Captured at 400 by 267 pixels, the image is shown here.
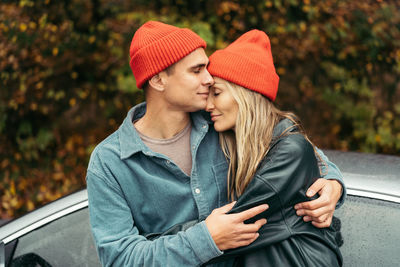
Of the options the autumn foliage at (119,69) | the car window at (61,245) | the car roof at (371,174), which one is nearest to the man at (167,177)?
the car roof at (371,174)

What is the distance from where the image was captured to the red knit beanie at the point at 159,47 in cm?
193

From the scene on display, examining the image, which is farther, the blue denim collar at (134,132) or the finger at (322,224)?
the blue denim collar at (134,132)

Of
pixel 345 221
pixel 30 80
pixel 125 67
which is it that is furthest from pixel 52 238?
pixel 30 80

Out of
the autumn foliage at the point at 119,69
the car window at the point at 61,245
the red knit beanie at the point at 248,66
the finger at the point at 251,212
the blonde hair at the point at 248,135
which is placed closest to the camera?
the finger at the point at 251,212

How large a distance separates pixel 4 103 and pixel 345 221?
3996mm

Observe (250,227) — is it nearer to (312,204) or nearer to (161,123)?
(312,204)

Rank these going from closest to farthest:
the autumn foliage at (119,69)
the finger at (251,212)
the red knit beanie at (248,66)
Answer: the finger at (251,212) → the red knit beanie at (248,66) → the autumn foliage at (119,69)

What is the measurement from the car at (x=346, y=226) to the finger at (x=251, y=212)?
2.08ft

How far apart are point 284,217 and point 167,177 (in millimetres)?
577

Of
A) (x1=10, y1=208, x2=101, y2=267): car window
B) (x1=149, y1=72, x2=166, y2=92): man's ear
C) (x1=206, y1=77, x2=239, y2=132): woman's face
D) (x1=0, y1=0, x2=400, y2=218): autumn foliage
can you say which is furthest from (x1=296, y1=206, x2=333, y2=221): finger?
(x1=0, y1=0, x2=400, y2=218): autumn foliage

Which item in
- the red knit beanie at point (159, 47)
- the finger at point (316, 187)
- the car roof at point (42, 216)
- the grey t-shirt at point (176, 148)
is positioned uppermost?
the red knit beanie at point (159, 47)

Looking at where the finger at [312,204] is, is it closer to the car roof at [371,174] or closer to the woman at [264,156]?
the woman at [264,156]

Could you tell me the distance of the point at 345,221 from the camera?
1970 mm

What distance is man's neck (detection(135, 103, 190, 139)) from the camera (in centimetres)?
200
